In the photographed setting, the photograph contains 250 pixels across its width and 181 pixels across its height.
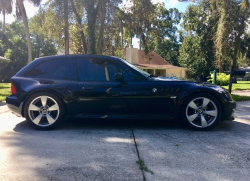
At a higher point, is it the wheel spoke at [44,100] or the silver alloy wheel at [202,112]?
the wheel spoke at [44,100]

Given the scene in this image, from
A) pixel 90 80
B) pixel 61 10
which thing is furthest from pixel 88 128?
pixel 61 10

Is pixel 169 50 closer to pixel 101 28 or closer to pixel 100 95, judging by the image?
pixel 101 28

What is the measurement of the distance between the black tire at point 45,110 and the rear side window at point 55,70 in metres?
0.43

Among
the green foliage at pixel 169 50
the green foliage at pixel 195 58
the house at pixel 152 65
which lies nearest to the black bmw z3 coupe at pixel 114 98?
the house at pixel 152 65

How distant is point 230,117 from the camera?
473cm

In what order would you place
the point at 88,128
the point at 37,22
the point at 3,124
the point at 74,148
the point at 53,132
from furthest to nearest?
the point at 37,22
the point at 3,124
the point at 88,128
the point at 53,132
the point at 74,148

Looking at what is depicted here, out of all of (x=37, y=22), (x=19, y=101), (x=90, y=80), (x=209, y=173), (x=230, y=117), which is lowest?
(x=209, y=173)

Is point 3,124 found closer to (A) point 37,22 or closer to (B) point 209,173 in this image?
(B) point 209,173

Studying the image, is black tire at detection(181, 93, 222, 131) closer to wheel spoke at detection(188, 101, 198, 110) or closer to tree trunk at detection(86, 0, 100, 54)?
wheel spoke at detection(188, 101, 198, 110)

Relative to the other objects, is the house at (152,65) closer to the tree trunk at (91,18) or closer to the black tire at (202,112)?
the tree trunk at (91,18)

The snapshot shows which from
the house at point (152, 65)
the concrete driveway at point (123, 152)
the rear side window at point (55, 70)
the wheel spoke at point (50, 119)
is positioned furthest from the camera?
the house at point (152, 65)

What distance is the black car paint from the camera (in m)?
4.65

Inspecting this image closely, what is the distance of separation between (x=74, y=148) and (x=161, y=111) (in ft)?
A: 6.08

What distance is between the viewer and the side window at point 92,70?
15.9 feet
